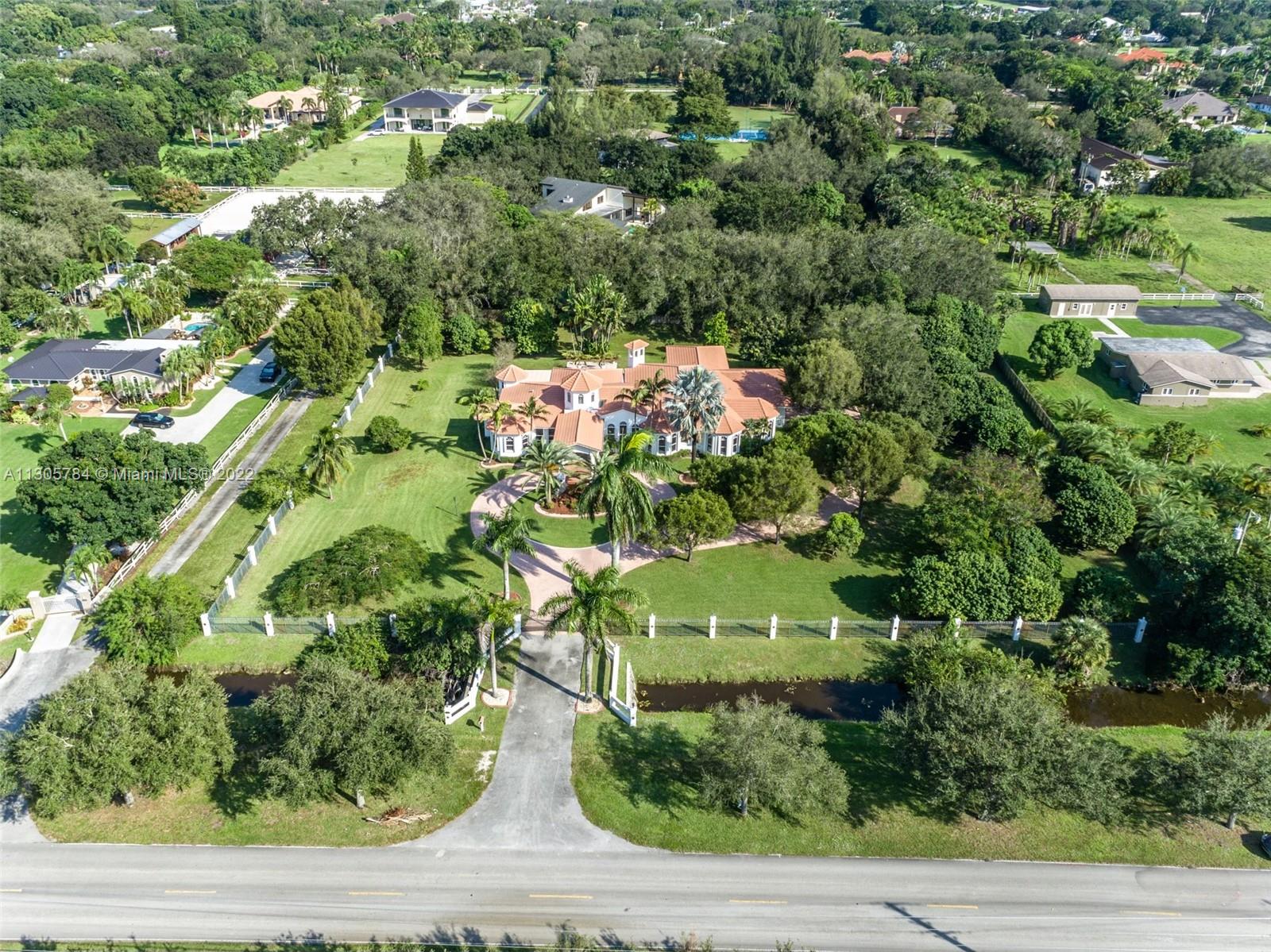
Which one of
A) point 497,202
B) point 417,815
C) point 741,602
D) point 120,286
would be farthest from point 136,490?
point 497,202

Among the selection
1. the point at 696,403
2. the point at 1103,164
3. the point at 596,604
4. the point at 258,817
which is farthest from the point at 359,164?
the point at 258,817

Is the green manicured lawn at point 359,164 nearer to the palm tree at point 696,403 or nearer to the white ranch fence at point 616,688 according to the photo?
the palm tree at point 696,403

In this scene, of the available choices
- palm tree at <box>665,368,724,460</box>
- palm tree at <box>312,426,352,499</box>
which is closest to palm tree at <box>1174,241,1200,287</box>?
palm tree at <box>665,368,724,460</box>

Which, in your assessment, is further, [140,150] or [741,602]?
[140,150]

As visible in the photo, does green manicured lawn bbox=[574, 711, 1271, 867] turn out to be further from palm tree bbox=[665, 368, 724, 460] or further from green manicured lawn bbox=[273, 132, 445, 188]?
green manicured lawn bbox=[273, 132, 445, 188]

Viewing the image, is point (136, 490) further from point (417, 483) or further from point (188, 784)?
point (188, 784)

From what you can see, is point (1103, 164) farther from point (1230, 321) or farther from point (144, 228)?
point (144, 228)

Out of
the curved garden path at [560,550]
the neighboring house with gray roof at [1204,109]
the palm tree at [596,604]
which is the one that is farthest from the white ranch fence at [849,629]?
the neighboring house with gray roof at [1204,109]
